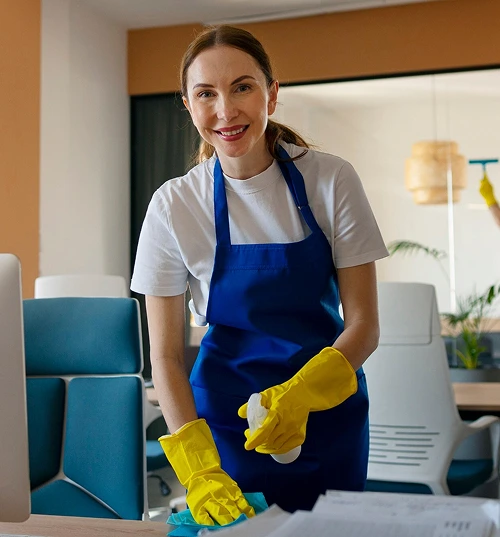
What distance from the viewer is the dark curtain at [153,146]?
19.4ft

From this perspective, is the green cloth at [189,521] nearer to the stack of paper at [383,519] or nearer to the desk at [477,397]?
the stack of paper at [383,519]

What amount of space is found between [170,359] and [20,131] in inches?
147

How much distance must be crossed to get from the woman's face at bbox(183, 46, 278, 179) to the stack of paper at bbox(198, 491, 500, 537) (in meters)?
0.66

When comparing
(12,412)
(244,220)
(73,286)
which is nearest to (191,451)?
(12,412)

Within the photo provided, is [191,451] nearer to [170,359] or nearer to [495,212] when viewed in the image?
[170,359]

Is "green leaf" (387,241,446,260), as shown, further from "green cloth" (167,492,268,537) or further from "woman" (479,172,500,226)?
"green cloth" (167,492,268,537)

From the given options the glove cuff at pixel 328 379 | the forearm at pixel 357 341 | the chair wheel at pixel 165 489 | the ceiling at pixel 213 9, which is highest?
the ceiling at pixel 213 9

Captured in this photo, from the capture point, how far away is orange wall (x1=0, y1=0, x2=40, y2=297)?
4648mm

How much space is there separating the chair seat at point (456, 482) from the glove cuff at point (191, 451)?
1.44 m

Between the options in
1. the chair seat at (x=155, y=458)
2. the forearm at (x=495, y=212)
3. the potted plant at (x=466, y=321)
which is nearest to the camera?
the chair seat at (x=155, y=458)

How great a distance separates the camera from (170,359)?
1.43m

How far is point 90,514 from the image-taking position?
1.89 meters

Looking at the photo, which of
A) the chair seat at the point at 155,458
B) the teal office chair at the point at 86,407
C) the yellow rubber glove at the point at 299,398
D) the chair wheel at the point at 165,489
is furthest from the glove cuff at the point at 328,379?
the chair wheel at the point at 165,489

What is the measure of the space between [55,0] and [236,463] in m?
4.51
